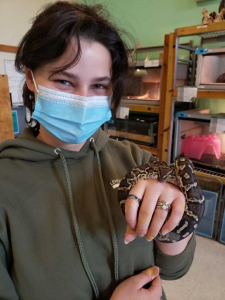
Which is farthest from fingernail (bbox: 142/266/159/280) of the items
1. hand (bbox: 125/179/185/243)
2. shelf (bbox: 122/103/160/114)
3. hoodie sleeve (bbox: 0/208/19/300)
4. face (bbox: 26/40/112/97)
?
shelf (bbox: 122/103/160/114)

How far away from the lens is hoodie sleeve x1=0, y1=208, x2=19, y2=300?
723 millimetres

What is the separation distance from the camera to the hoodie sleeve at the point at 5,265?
0.72 m

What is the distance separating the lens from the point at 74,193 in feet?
3.02

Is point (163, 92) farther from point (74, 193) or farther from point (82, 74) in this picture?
point (74, 193)

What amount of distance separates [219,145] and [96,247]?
2.42 m

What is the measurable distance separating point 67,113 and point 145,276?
74cm

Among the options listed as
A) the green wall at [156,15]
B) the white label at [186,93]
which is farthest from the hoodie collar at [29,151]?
the green wall at [156,15]

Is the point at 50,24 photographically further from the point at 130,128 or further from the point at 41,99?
the point at 130,128

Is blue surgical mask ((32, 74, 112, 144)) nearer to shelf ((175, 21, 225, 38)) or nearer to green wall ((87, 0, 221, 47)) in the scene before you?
shelf ((175, 21, 225, 38))

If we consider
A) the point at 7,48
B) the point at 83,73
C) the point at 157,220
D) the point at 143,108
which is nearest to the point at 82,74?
the point at 83,73

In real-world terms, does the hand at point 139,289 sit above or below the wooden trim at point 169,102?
below

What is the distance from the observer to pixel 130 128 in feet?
11.4

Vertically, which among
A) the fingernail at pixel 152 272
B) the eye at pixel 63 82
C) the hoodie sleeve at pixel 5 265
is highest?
the eye at pixel 63 82

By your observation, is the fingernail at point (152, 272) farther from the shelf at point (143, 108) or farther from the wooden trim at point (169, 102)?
the shelf at point (143, 108)
